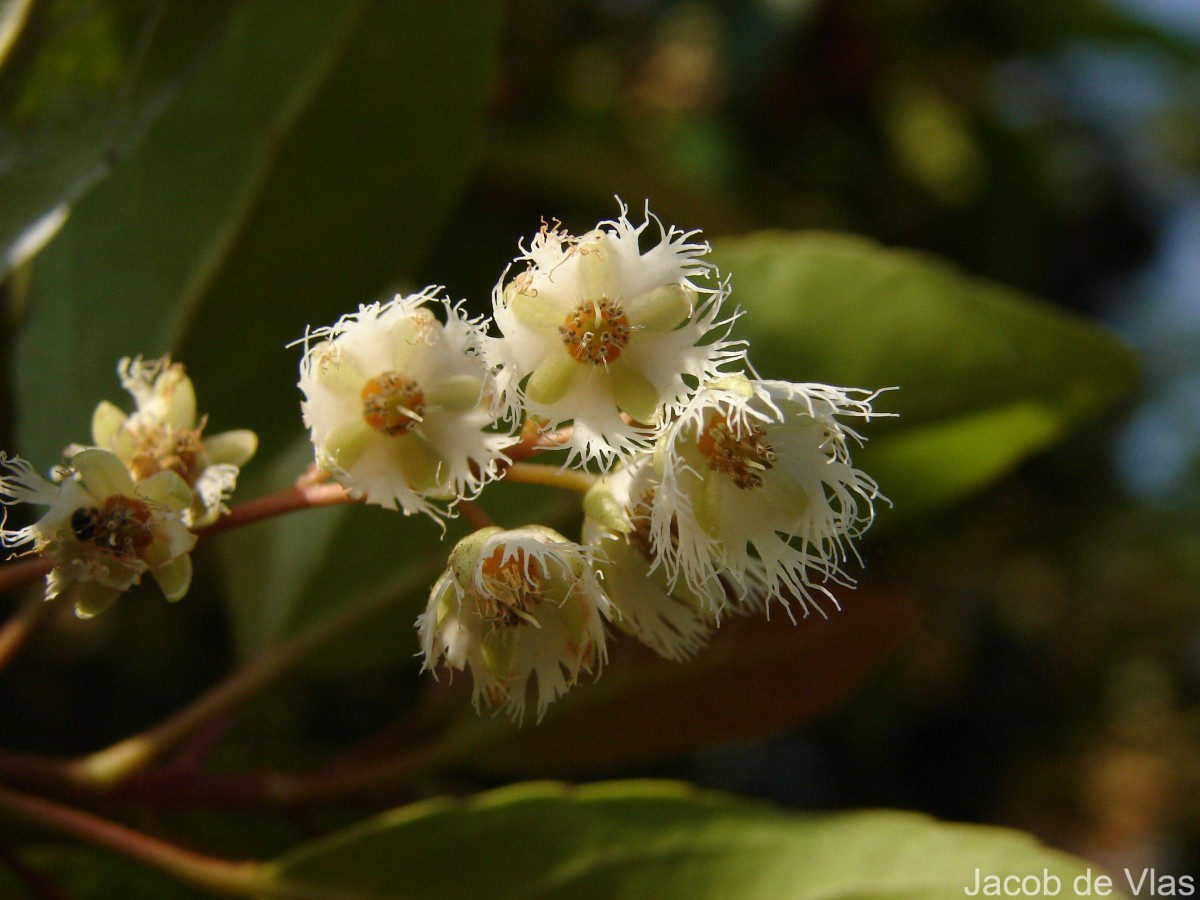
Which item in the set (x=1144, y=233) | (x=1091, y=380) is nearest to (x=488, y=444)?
(x=1091, y=380)

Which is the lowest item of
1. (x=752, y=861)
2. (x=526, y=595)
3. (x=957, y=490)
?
(x=752, y=861)

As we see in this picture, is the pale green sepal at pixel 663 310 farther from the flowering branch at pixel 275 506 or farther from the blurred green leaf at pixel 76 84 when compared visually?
the blurred green leaf at pixel 76 84

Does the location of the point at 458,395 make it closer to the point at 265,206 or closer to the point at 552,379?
the point at 552,379

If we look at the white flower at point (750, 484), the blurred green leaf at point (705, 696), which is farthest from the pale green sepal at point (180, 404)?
the blurred green leaf at point (705, 696)

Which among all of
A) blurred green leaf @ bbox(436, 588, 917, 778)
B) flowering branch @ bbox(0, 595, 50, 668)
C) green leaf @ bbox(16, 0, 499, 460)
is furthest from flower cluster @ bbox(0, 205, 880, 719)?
blurred green leaf @ bbox(436, 588, 917, 778)

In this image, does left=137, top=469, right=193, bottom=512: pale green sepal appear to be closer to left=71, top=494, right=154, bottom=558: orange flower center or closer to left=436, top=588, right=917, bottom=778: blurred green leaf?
left=71, top=494, right=154, bottom=558: orange flower center

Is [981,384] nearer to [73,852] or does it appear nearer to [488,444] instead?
[488,444]
